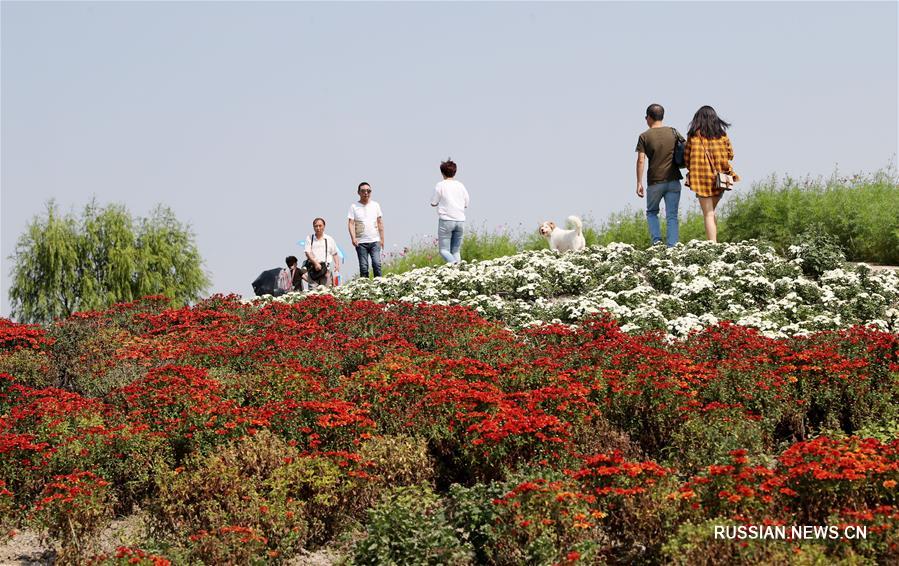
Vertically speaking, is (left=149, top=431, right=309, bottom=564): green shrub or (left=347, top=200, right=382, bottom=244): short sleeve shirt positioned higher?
(left=347, top=200, right=382, bottom=244): short sleeve shirt

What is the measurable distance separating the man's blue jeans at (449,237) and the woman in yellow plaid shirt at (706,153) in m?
3.87

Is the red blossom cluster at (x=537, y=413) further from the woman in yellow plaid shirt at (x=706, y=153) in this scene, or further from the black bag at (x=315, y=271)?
the black bag at (x=315, y=271)

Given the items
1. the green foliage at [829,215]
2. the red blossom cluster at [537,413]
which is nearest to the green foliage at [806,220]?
the green foliage at [829,215]

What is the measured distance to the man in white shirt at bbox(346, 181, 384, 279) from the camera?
18.0m

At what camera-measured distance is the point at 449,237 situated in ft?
59.5

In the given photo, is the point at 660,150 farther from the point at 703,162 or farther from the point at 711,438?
the point at 711,438

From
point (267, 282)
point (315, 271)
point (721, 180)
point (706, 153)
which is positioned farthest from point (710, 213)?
point (267, 282)

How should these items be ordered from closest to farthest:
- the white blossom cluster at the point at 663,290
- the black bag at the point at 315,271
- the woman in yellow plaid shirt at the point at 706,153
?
1. the white blossom cluster at the point at 663,290
2. the woman in yellow plaid shirt at the point at 706,153
3. the black bag at the point at 315,271

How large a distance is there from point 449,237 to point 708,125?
4605 mm

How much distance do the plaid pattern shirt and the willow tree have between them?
47.6 feet

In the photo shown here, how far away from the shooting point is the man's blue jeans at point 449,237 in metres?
18.0

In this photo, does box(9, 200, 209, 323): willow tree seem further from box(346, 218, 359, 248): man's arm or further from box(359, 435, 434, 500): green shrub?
box(359, 435, 434, 500): green shrub

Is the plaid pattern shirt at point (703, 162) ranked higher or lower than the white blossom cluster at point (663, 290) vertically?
higher

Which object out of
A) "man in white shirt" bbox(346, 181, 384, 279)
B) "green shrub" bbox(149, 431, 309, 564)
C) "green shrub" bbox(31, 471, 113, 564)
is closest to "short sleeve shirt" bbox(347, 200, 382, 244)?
"man in white shirt" bbox(346, 181, 384, 279)
